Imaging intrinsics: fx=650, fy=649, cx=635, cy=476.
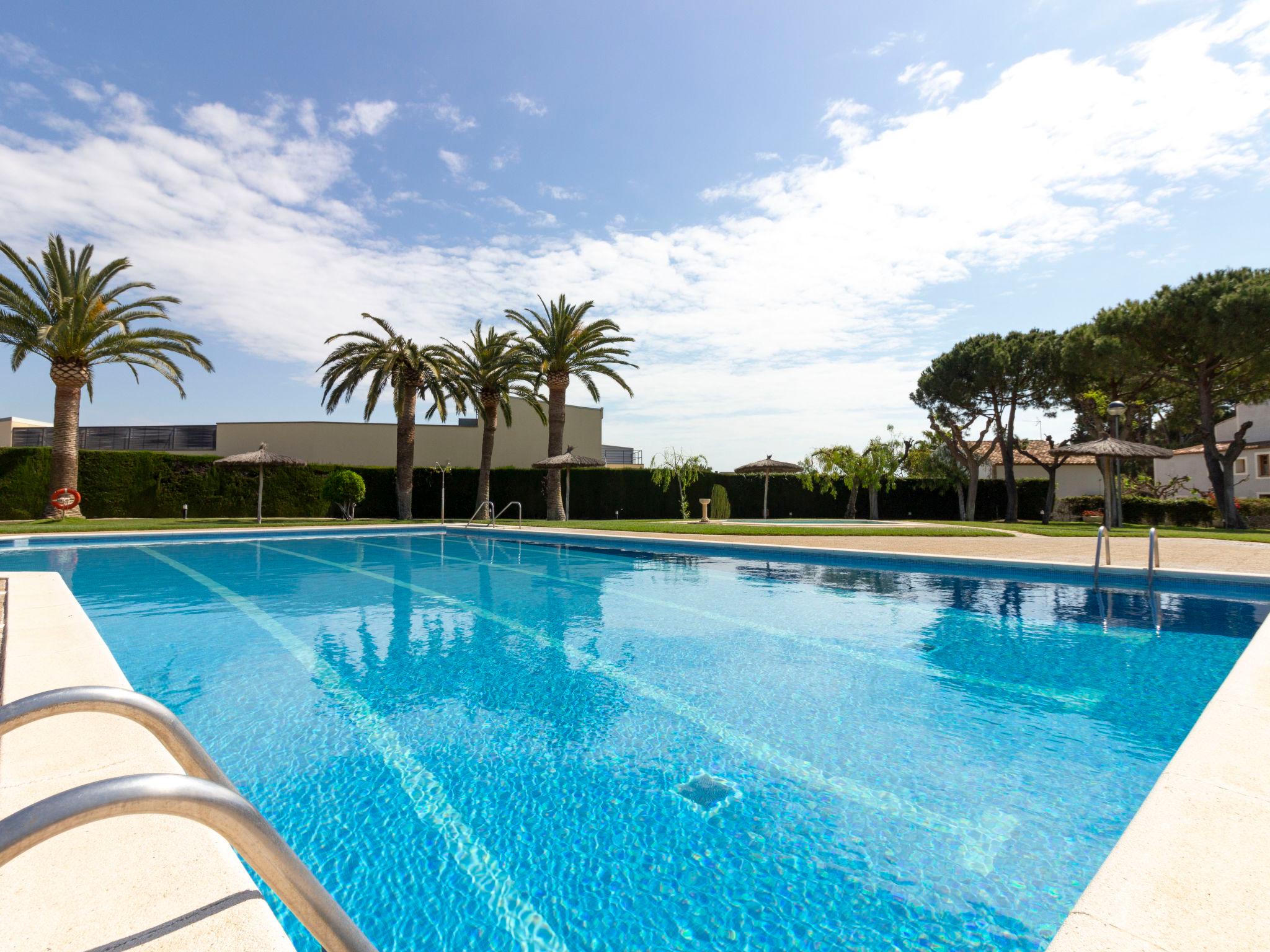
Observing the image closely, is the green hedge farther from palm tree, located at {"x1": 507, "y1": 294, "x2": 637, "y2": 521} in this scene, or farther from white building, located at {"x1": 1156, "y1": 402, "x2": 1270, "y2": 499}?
palm tree, located at {"x1": 507, "y1": 294, "x2": 637, "y2": 521}

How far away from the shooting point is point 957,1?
1091 cm

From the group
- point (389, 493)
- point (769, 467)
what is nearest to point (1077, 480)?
point (769, 467)

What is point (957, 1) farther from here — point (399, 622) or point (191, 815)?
point (191, 815)

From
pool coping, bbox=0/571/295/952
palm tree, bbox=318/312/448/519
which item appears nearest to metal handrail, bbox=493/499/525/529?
palm tree, bbox=318/312/448/519

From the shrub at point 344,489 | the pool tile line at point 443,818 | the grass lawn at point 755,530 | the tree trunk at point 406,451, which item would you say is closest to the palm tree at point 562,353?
the grass lawn at point 755,530

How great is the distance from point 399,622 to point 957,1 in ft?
43.1

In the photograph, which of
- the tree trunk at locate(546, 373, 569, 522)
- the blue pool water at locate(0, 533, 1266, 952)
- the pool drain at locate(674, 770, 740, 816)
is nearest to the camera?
the blue pool water at locate(0, 533, 1266, 952)

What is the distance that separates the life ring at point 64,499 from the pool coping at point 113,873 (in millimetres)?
23897

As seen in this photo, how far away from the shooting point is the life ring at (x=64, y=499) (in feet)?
69.4

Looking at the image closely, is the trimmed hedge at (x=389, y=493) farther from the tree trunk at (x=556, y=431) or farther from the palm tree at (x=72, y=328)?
the tree trunk at (x=556, y=431)

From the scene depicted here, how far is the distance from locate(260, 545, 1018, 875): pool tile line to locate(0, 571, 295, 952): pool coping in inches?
108

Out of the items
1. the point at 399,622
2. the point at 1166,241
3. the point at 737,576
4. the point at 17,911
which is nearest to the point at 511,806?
the point at 17,911

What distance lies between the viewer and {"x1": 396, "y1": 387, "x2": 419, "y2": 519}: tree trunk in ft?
84.2

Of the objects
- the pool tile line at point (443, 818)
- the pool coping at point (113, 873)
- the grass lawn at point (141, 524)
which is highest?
the pool coping at point (113, 873)
